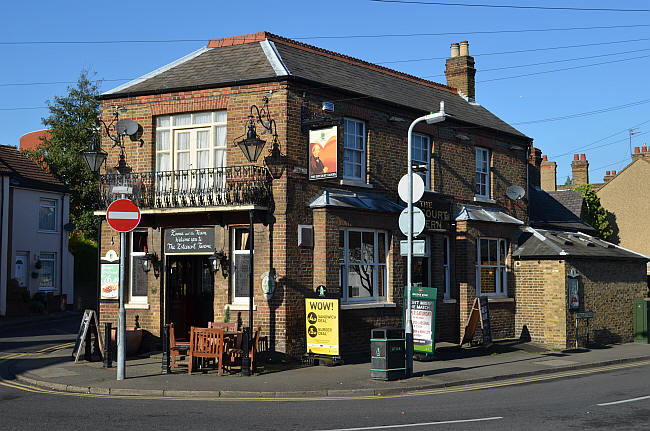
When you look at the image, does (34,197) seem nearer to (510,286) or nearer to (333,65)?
(333,65)

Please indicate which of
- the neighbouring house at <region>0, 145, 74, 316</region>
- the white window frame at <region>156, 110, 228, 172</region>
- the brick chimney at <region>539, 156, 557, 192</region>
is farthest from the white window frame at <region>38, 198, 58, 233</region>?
the brick chimney at <region>539, 156, 557, 192</region>

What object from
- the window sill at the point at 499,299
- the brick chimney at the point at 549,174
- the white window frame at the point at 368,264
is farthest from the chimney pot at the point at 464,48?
the brick chimney at the point at 549,174

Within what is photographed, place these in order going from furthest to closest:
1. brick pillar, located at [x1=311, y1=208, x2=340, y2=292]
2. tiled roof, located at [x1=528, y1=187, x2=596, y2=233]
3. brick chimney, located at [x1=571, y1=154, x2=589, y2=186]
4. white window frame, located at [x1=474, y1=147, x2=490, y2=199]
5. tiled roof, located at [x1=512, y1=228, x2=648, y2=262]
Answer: brick chimney, located at [x1=571, y1=154, x2=589, y2=186], tiled roof, located at [x1=528, y1=187, x2=596, y2=233], white window frame, located at [x1=474, y1=147, x2=490, y2=199], tiled roof, located at [x1=512, y1=228, x2=648, y2=262], brick pillar, located at [x1=311, y1=208, x2=340, y2=292]

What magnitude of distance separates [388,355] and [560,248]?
10.00 metres

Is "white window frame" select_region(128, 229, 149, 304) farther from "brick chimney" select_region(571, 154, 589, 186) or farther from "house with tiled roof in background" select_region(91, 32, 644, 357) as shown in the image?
"brick chimney" select_region(571, 154, 589, 186)

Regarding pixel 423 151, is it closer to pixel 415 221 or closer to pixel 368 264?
pixel 368 264

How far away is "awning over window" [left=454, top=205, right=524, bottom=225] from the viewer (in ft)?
72.1

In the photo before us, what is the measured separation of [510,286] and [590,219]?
24.4 meters

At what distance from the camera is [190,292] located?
19422 millimetres

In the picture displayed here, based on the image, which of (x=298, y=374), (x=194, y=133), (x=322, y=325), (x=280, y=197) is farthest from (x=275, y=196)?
(x=298, y=374)

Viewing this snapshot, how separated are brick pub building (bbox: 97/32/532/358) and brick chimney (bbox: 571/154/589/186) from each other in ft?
103

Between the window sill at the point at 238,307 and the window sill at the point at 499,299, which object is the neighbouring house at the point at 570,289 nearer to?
the window sill at the point at 499,299

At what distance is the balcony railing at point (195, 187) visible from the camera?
17256 millimetres

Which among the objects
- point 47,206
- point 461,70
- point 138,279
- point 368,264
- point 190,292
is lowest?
point 190,292
